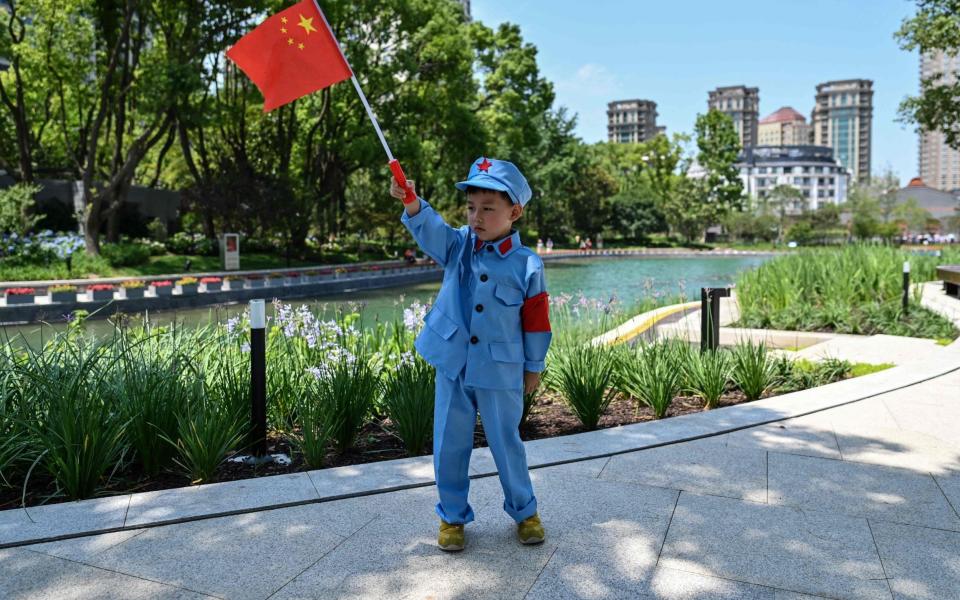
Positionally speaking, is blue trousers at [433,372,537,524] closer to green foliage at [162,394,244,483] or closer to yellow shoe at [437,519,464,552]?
yellow shoe at [437,519,464,552]

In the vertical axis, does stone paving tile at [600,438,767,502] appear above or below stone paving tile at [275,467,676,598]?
below

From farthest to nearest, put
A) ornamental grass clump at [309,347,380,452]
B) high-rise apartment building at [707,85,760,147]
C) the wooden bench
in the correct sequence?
high-rise apartment building at [707,85,760,147], the wooden bench, ornamental grass clump at [309,347,380,452]

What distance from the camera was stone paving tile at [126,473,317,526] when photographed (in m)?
3.32

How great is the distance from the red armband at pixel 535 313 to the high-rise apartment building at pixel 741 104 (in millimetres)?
195682

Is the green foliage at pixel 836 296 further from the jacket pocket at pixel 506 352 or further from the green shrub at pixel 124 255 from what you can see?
the green shrub at pixel 124 255

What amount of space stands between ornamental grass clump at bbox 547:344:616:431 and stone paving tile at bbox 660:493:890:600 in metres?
1.50

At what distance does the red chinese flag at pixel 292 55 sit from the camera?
3678 mm

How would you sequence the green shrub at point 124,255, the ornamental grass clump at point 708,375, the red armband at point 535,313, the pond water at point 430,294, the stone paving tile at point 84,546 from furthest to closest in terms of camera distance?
the green shrub at point 124,255 → the pond water at point 430,294 → the ornamental grass clump at point 708,375 → the red armband at point 535,313 → the stone paving tile at point 84,546

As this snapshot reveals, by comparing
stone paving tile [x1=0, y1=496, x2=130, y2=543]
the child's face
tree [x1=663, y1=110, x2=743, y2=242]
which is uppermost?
tree [x1=663, y1=110, x2=743, y2=242]

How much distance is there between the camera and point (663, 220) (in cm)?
6862

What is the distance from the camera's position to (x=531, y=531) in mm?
3000

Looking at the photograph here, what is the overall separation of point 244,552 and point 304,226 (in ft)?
84.7

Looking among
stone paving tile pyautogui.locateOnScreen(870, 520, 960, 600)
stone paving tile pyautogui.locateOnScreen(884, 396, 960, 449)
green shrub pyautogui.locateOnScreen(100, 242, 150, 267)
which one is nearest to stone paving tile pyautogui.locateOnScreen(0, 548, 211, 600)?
stone paving tile pyautogui.locateOnScreen(870, 520, 960, 600)

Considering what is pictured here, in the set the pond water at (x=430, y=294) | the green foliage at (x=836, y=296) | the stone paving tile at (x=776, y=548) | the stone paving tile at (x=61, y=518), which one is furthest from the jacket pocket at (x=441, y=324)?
the green foliage at (x=836, y=296)
